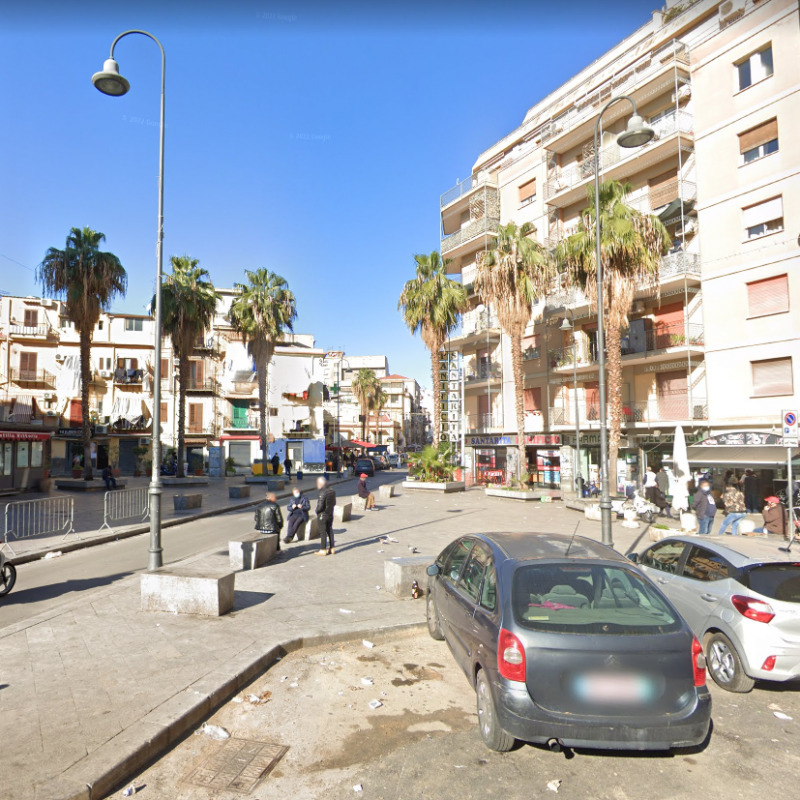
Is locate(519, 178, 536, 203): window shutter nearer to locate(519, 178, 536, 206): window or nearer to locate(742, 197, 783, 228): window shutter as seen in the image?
locate(519, 178, 536, 206): window

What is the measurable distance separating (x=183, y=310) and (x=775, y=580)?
1193 inches

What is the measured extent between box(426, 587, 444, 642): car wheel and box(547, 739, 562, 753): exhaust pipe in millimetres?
2493

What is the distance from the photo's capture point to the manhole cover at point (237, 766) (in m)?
3.78

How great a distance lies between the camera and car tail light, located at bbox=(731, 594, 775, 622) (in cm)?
519

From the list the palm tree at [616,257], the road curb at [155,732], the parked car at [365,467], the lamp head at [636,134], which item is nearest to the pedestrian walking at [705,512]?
the palm tree at [616,257]

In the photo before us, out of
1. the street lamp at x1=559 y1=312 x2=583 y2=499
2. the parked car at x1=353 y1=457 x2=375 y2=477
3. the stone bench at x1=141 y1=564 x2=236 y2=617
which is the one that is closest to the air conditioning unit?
the street lamp at x1=559 y1=312 x2=583 y2=499

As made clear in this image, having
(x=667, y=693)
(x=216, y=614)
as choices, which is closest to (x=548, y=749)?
(x=667, y=693)

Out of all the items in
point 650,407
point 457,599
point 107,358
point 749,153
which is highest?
point 749,153

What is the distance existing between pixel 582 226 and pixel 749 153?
22.7 feet

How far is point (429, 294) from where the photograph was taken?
3209 centimetres

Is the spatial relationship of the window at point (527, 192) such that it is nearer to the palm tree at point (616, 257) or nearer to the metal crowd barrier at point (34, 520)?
the palm tree at point (616, 257)

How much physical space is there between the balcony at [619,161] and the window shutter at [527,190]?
135cm

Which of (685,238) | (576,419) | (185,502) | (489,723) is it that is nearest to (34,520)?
(185,502)

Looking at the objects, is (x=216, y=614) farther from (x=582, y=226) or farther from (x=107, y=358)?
(x=107, y=358)
